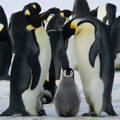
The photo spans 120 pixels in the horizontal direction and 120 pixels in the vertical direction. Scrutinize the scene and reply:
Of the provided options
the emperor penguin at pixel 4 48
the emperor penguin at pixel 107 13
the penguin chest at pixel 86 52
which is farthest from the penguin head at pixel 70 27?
the emperor penguin at pixel 107 13

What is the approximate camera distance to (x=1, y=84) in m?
10.0

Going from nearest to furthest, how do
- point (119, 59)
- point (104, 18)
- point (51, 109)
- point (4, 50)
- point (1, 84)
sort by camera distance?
point (51, 109)
point (4, 50)
point (1, 84)
point (119, 59)
point (104, 18)

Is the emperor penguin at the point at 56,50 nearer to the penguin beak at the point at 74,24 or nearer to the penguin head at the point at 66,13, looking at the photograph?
the penguin head at the point at 66,13

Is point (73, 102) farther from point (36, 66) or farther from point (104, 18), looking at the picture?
point (104, 18)

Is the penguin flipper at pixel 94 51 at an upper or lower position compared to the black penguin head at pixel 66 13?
lower

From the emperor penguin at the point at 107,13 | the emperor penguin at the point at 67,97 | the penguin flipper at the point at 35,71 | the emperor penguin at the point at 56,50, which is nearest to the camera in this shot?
the emperor penguin at the point at 67,97

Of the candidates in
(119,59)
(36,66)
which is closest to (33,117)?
(36,66)

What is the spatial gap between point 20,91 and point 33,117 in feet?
1.23

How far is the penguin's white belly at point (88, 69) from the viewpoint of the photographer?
238 inches

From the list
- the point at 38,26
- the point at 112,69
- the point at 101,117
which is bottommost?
the point at 101,117

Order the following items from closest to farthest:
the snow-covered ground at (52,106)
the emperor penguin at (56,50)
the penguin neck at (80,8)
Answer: the snow-covered ground at (52,106) < the emperor penguin at (56,50) < the penguin neck at (80,8)

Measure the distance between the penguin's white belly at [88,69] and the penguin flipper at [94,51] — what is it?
0.04 meters

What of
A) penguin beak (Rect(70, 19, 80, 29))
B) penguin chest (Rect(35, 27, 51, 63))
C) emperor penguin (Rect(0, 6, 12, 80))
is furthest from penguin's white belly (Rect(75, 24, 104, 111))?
emperor penguin (Rect(0, 6, 12, 80))

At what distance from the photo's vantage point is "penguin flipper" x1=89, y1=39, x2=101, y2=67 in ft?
19.9
